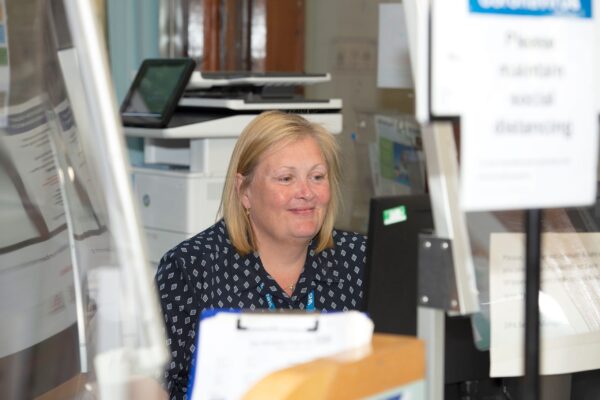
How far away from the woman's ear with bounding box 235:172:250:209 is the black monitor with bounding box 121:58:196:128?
1.07 metres

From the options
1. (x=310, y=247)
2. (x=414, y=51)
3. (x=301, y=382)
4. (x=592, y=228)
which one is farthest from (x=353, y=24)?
(x=301, y=382)

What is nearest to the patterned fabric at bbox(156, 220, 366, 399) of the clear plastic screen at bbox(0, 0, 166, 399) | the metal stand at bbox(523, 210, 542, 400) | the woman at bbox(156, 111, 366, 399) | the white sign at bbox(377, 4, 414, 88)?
the woman at bbox(156, 111, 366, 399)

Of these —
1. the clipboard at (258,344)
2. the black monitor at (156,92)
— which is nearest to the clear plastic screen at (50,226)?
the clipboard at (258,344)

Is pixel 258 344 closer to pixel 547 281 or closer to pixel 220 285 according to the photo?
pixel 547 281

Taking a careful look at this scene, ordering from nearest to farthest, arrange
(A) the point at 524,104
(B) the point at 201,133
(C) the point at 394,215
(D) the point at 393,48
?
(A) the point at 524,104 → (C) the point at 394,215 → (B) the point at 201,133 → (D) the point at 393,48

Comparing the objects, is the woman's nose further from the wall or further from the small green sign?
the wall

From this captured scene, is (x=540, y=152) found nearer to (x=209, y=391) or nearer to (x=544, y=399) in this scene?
(x=209, y=391)

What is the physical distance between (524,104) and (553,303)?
1.97ft

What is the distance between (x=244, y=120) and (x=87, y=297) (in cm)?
252

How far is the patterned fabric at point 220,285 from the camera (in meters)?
2.40

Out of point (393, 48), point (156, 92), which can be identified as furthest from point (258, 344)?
point (393, 48)

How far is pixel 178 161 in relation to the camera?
4188 millimetres

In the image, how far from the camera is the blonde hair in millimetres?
2641

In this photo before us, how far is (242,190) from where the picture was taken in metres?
2.73
